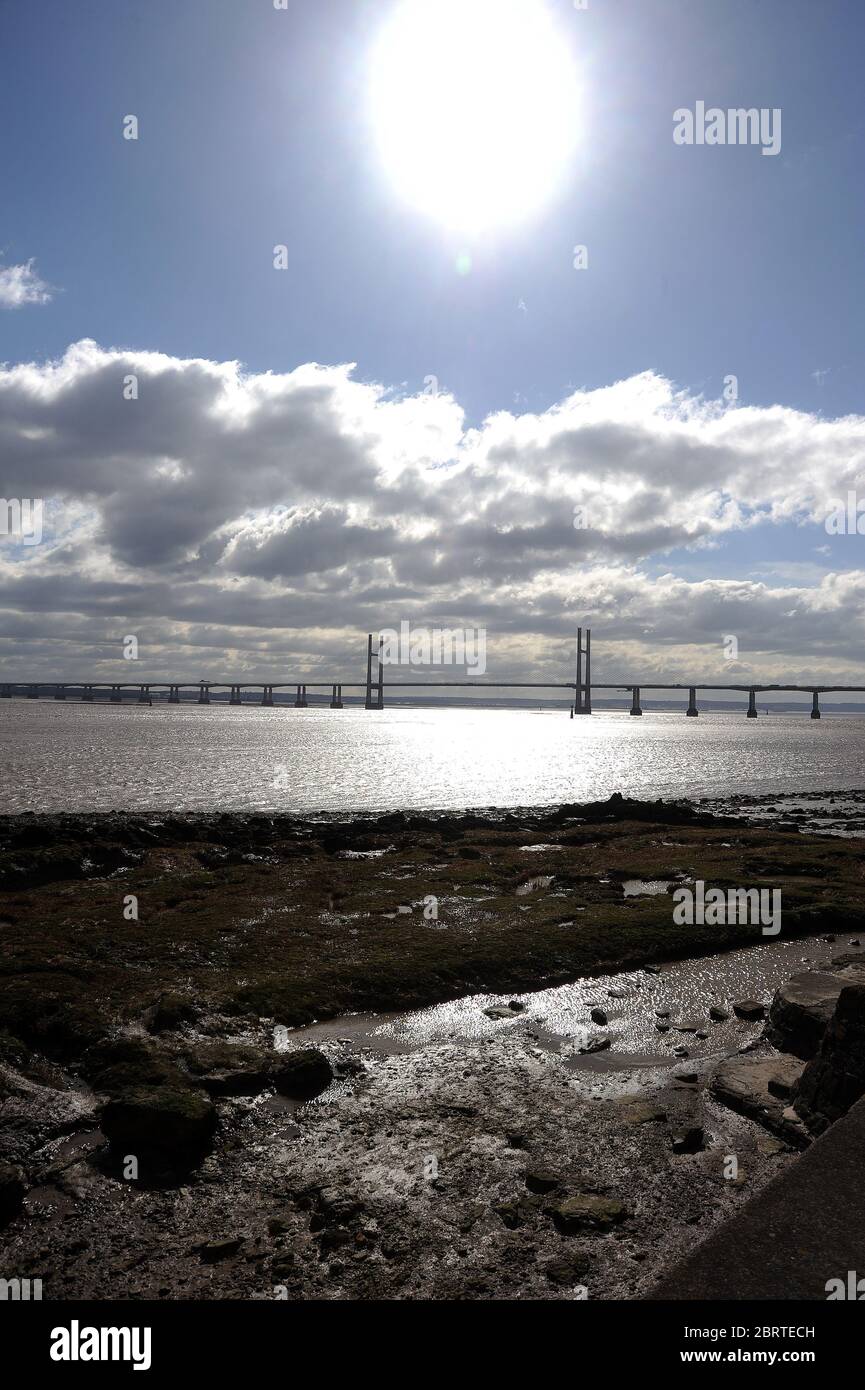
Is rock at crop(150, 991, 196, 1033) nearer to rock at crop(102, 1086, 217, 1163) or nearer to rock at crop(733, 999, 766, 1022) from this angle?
rock at crop(102, 1086, 217, 1163)

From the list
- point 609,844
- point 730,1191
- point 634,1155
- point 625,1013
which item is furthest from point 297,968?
point 609,844

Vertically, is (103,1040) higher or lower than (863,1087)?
lower

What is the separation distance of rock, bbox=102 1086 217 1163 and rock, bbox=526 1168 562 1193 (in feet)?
9.09

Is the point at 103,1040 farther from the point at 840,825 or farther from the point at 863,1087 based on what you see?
the point at 840,825

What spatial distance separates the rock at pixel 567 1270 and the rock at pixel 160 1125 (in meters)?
3.15

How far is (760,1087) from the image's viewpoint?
789 cm

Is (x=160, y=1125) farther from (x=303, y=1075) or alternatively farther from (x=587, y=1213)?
(x=587, y=1213)

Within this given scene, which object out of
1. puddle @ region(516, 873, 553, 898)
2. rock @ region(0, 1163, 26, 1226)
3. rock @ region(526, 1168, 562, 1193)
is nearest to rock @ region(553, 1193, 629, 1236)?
rock @ region(526, 1168, 562, 1193)

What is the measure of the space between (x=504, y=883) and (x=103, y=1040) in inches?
442

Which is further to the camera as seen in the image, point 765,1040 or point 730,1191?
point 765,1040

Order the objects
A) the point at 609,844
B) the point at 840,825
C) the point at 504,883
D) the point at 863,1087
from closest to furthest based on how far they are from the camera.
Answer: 1. the point at 863,1087
2. the point at 504,883
3. the point at 609,844
4. the point at 840,825

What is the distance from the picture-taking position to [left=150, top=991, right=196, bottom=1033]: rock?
9.73 m

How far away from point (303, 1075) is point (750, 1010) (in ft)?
19.3

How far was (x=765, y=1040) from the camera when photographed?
31.0ft
